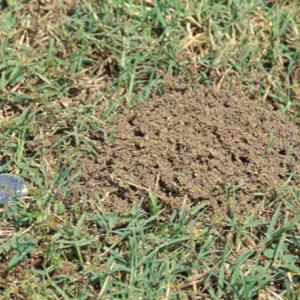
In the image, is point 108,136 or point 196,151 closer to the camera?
point 196,151

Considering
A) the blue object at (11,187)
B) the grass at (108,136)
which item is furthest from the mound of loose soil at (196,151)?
the blue object at (11,187)

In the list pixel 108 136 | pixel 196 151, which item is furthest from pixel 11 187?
pixel 196 151

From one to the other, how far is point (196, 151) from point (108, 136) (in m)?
0.38

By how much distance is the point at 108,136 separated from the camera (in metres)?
3.45

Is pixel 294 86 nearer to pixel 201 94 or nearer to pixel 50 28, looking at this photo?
pixel 201 94

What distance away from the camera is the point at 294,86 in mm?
3684

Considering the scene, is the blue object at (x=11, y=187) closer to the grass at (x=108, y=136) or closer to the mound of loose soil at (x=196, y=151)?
the grass at (x=108, y=136)

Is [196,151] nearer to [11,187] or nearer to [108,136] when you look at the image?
[108,136]

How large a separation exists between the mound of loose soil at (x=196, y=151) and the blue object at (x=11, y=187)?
0.88 feet

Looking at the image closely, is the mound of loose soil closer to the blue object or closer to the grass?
the grass

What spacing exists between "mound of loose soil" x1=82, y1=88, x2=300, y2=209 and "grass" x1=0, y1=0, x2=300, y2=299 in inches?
2.6

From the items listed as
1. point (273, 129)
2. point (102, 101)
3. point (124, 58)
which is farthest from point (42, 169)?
point (273, 129)

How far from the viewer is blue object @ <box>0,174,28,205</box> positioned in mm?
3248

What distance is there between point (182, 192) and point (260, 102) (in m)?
0.63
